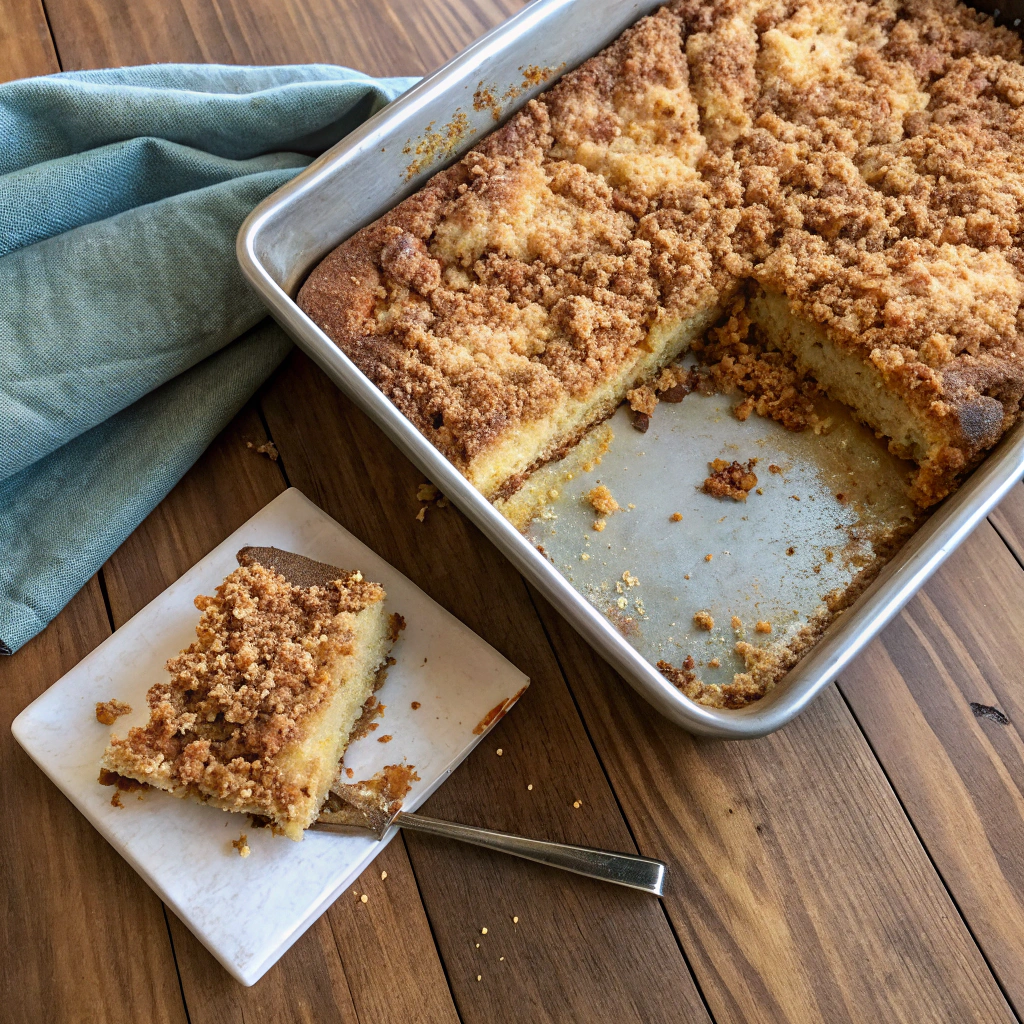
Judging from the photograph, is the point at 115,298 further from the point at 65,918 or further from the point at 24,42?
the point at 65,918

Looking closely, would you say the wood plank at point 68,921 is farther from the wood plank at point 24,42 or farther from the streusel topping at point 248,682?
the wood plank at point 24,42

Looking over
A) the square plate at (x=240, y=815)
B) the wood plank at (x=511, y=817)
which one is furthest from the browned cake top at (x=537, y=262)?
the square plate at (x=240, y=815)

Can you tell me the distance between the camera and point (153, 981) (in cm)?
166

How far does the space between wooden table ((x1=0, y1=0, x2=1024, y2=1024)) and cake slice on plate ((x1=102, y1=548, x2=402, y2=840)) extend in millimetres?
224

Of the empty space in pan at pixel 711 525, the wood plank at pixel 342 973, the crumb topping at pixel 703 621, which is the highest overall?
the empty space in pan at pixel 711 525

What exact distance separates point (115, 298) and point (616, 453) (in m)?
1.21

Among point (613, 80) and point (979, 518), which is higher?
point (613, 80)

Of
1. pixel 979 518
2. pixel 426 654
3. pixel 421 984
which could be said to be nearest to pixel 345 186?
pixel 426 654

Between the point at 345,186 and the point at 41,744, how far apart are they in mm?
1330

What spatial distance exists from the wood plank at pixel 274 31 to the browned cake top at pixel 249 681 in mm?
1576

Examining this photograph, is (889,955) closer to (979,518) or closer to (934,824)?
(934,824)

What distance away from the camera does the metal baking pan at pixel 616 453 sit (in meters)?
1.71

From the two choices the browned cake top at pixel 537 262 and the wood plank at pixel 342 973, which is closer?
the wood plank at pixel 342 973

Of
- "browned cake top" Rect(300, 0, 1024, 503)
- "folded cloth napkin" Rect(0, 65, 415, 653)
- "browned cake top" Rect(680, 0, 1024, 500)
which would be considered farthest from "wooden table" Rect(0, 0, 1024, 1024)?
"browned cake top" Rect(680, 0, 1024, 500)
